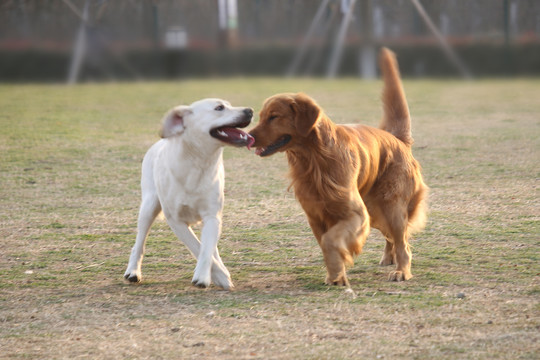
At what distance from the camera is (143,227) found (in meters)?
5.15

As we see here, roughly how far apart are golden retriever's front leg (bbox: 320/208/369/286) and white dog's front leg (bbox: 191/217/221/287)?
2.02 ft

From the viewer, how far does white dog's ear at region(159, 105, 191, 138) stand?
4.87 meters

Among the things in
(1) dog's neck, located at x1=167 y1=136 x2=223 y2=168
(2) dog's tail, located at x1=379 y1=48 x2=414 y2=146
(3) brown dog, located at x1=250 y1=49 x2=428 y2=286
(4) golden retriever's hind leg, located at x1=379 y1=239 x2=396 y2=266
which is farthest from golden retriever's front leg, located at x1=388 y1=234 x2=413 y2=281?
(1) dog's neck, located at x1=167 y1=136 x2=223 y2=168

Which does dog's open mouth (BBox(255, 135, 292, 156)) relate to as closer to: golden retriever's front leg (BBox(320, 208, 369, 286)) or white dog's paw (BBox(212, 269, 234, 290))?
golden retriever's front leg (BBox(320, 208, 369, 286))

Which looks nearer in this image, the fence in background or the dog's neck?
the dog's neck

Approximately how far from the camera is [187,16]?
75.9 ft

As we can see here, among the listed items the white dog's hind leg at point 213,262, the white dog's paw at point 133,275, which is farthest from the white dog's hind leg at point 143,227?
the white dog's hind leg at point 213,262

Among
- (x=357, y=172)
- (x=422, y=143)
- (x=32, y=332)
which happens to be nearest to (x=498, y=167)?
(x=422, y=143)

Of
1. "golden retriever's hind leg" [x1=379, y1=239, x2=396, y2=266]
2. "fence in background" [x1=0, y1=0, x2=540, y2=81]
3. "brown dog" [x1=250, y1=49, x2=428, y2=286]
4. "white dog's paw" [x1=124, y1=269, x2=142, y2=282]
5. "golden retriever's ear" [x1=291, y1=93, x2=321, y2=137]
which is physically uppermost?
"golden retriever's ear" [x1=291, y1=93, x2=321, y2=137]

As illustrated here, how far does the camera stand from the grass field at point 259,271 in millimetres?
3842

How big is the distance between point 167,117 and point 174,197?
18.2 inches

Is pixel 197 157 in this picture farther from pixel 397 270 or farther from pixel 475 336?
pixel 475 336

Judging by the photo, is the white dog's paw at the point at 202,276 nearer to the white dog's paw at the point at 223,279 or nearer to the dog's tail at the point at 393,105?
the white dog's paw at the point at 223,279

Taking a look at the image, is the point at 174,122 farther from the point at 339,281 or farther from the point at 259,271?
the point at 339,281
